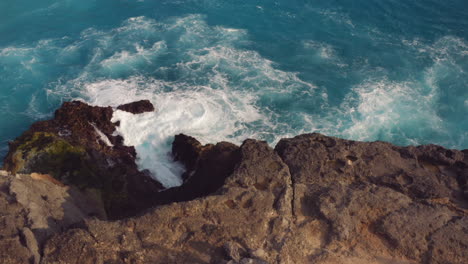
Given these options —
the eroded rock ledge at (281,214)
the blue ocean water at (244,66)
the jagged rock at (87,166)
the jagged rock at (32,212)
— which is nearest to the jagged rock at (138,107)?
the blue ocean water at (244,66)

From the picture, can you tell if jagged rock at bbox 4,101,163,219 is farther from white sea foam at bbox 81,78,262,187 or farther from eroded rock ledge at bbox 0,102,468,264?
white sea foam at bbox 81,78,262,187

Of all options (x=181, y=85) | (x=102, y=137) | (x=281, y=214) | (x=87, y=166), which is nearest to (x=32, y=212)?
(x=87, y=166)

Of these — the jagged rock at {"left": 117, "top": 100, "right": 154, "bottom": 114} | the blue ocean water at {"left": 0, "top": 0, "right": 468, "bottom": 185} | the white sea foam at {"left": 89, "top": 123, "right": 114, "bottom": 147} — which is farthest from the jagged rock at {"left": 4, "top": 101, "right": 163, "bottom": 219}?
the jagged rock at {"left": 117, "top": 100, "right": 154, "bottom": 114}

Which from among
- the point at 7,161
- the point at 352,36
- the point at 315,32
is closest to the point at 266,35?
the point at 315,32

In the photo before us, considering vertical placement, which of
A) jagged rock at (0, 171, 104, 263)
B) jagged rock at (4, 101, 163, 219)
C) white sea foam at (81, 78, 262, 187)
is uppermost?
jagged rock at (0, 171, 104, 263)

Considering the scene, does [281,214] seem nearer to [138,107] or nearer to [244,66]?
[138,107]

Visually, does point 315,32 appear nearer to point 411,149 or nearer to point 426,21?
point 426,21

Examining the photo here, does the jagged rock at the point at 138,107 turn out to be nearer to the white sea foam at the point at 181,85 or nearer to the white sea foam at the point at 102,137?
the white sea foam at the point at 181,85
